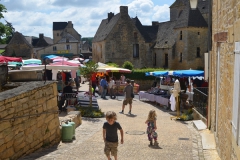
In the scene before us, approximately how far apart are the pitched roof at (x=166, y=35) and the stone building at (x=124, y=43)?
1305 mm

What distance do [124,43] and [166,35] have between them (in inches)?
250

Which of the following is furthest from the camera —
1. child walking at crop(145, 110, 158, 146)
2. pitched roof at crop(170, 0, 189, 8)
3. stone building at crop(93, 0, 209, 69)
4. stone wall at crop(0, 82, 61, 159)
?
pitched roof at crop(170, 0, 189, 8)

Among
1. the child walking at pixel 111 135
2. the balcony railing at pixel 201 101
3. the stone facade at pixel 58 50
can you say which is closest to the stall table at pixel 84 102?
the balcony railing at pixel 201 101

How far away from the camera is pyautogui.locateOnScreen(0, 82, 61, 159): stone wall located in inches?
299

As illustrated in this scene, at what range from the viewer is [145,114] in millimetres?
17547

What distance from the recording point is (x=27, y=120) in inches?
339

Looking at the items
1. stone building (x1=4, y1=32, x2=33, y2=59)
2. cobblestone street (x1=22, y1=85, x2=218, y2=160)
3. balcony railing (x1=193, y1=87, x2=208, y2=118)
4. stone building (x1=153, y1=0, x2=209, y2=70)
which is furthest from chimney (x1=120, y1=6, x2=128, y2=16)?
cobblestone street (x1=22, y1=85, x2=218, y2=160)

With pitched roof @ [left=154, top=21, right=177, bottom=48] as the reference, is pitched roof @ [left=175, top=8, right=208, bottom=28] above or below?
above

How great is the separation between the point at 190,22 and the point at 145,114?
29.2 m

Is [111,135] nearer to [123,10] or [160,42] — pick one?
[123,10]

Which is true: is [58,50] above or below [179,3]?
below

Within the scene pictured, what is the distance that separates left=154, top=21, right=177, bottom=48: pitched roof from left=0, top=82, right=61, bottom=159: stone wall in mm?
37592

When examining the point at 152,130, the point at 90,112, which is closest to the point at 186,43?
the point at 90,112

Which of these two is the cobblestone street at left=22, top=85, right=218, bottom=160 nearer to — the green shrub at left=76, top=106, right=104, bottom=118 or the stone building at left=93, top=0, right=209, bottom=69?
the green shrub at left=76, top=106, right=104, bottom=118
